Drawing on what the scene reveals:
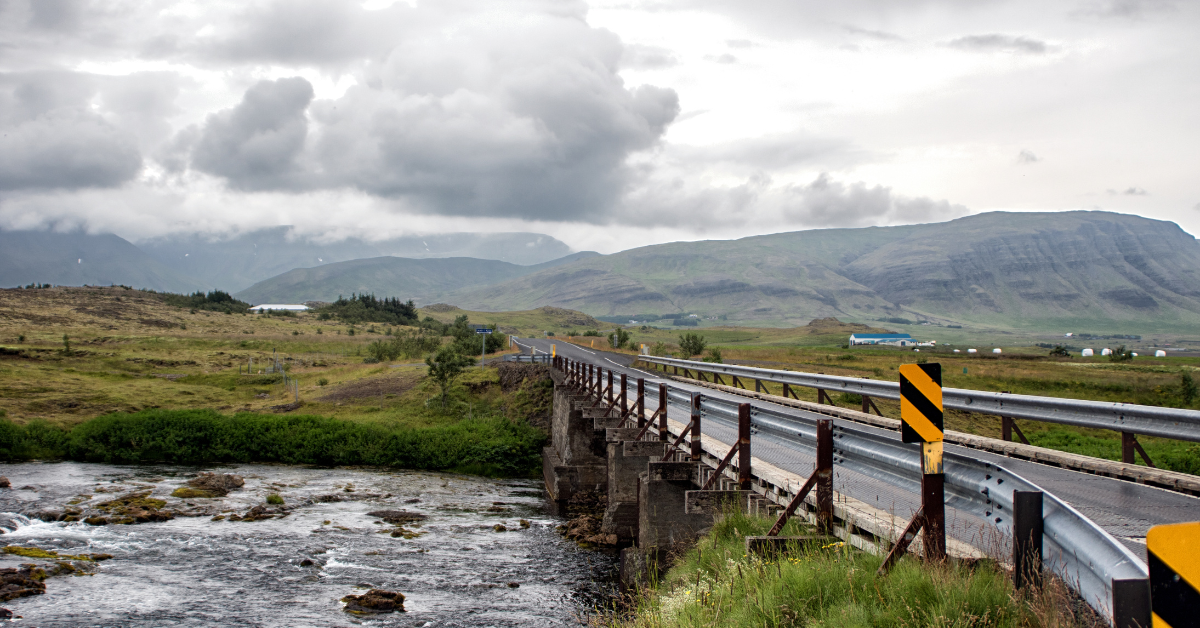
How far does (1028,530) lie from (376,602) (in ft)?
44.0

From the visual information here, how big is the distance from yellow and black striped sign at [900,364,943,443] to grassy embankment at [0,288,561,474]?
104 ft

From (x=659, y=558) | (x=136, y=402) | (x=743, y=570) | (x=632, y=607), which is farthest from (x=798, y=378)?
(x=136, y=402)

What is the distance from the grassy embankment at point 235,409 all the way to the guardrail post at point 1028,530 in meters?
32.7

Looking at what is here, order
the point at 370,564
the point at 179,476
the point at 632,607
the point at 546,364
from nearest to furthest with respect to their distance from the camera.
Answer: the point at 632,607
the point at 370,564
the point at 179,476
the point at 546,364

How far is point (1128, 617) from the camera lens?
303 cm

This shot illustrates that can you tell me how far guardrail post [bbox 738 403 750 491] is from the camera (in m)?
8.95

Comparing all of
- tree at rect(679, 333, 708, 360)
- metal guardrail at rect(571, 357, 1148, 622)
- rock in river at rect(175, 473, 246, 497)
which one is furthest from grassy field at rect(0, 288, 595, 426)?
metal guardrail at rect(571, 357, 1148, 622)

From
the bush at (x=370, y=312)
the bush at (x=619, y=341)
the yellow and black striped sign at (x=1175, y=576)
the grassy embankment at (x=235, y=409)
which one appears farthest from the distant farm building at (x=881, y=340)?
the yellow and black striped sign at (x=1175, y=576)

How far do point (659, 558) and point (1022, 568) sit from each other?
8.07 metres

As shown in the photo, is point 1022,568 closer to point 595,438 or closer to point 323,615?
point 323,615

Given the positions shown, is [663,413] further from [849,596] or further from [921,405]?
[849,596]

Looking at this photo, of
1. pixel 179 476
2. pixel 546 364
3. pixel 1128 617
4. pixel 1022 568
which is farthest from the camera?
pixel 546 364

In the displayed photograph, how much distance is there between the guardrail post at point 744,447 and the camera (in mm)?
8953

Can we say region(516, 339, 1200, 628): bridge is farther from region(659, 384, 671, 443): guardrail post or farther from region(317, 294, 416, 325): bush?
region(317, 294, 416, 325): bush
